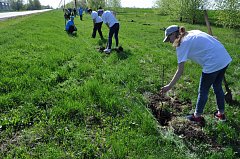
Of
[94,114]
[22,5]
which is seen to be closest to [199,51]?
[94,114]

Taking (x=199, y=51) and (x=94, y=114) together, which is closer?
(x=199, y=51)

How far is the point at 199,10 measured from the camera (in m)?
37.8

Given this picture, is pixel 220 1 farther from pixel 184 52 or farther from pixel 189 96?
pixel 184 52

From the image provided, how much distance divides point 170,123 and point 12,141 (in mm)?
2753

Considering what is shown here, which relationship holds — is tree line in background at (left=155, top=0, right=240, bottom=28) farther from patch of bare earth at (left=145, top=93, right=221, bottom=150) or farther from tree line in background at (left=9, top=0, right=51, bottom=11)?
tree line in background at (left=9, top=0, right=51, bottom=11)

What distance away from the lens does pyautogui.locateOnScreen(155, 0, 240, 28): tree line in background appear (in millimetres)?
24116

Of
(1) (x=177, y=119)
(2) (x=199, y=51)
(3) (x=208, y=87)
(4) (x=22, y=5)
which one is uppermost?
(4) (x=22, y=5)

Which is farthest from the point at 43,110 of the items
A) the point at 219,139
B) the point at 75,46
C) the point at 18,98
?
the point at 75,46

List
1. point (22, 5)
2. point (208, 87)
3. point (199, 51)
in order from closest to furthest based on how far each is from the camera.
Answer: point (199, 51) < point (208, 87) < point (22, 5)

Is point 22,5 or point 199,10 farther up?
point 22,5

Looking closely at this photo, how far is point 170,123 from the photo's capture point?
4.31m

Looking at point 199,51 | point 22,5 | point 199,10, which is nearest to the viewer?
point 199,51

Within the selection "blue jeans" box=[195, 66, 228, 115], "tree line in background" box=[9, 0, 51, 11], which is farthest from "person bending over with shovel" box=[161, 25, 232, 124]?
"tree line in background" box=[9, 0, 51, 11]

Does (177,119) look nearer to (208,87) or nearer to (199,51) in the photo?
(208,87)
